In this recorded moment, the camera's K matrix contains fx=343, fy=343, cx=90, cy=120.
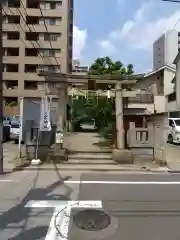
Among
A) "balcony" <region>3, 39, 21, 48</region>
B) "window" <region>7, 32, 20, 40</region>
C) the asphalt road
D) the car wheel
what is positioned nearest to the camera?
the asphalt road

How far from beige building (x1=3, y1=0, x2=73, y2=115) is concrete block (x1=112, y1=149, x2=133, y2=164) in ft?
135

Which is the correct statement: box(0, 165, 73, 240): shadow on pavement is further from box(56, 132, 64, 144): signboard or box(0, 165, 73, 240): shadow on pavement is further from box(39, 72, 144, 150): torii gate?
box(39, 72, 144, 150): torii gate

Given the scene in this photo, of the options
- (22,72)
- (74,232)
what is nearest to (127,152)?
(74,232)

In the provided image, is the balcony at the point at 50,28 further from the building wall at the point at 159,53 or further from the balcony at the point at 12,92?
the building wall at the point at 159,53

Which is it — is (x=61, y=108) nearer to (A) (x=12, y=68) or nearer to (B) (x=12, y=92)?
(B) (x=12, y=92)

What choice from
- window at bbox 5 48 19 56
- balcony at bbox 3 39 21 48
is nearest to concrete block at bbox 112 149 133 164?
balcony at bbox 3 39 21 48

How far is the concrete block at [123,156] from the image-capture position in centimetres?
1380

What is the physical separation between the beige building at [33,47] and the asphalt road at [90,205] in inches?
1752

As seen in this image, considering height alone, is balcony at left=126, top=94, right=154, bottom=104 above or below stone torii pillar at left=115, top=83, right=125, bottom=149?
above

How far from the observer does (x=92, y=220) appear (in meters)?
5.99

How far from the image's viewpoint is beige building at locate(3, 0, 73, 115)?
54.2 m

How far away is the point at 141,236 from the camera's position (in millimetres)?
5227

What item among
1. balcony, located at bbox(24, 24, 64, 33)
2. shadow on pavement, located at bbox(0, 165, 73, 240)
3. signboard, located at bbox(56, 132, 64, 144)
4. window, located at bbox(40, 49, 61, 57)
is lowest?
shadow on pavement, located at bbox(0, 165, 73, 240)

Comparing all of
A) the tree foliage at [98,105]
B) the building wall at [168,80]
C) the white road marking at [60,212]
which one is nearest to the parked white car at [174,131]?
the tree foliage at [98,105]
